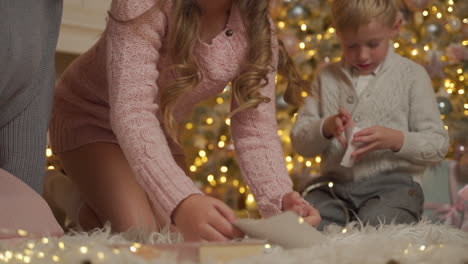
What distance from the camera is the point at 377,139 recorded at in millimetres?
1418

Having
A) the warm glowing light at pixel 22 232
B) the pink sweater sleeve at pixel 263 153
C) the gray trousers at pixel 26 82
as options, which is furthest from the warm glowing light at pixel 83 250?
the pink sweater sleeve at pixel 263 153

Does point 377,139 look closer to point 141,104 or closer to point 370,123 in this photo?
point 370,123

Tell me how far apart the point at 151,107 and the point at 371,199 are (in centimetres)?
71

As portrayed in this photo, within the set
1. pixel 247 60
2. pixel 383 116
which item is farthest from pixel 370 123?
pixel 247 60

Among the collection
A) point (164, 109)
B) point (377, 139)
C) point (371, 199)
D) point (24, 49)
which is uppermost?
point (24, 49)

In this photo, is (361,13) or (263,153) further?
(361,13)

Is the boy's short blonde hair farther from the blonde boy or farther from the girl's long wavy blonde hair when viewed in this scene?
the girl's long wavy blonde hair

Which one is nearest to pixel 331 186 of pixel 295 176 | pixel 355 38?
pixel 355 38

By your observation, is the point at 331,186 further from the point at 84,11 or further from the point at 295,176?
the point at 84,11

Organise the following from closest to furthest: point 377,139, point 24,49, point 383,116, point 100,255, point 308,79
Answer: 1. point 100,255
2. point 24,49
3. point 377,139
4. point 383,116
5. point 308,79

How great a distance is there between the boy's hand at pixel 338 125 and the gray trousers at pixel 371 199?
12 cm

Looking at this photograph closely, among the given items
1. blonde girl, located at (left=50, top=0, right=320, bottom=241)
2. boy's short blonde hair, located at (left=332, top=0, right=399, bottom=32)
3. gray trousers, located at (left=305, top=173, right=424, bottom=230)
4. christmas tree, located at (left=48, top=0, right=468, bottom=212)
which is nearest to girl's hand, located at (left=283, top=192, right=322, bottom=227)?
blonde girl, located at (left=50, top=0, right=320, bottom=241)

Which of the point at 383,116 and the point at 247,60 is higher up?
the point at 247,60

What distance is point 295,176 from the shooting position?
2113 millimetres
